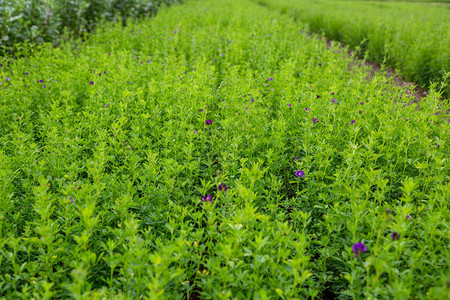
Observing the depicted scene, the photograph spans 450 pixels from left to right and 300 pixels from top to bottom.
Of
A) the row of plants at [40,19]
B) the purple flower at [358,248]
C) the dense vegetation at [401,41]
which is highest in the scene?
the dense vegetation at [401,41]

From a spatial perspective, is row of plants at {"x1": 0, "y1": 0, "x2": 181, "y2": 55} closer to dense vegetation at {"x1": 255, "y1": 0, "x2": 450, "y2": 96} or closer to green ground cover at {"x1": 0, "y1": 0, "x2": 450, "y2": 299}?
green ground cover at {"x1": 0, "y1": 0, "x2": 450, "y2": 299}

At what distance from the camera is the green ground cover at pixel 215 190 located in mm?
1927

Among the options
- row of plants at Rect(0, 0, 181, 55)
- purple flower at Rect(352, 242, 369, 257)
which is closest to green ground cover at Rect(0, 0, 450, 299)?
purple flower at Rect(352, 242, 369, 257)

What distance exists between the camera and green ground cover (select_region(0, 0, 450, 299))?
1927 mm

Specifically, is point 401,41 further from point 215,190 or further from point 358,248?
point 358,248

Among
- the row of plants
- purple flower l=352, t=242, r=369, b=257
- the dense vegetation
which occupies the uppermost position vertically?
the dense vegetation

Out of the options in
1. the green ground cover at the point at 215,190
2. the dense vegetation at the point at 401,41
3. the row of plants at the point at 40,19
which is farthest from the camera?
the dense vegetation at the point at 401,41

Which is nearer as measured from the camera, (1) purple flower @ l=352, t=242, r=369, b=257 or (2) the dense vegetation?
(1) purple flower @ l=352, t=242, r=369, b=257

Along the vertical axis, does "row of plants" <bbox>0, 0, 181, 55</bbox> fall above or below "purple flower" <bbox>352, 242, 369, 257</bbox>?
below

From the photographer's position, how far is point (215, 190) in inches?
122

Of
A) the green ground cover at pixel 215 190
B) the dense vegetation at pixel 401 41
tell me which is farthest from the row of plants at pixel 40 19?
the dense vegetation at pixel 401 41

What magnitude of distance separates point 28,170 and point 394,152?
3.39m

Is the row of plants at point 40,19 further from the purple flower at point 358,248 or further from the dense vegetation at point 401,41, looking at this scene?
the dense vegetation at point 401,41

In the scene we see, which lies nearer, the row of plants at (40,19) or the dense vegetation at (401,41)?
the row of plants at (40,19)
